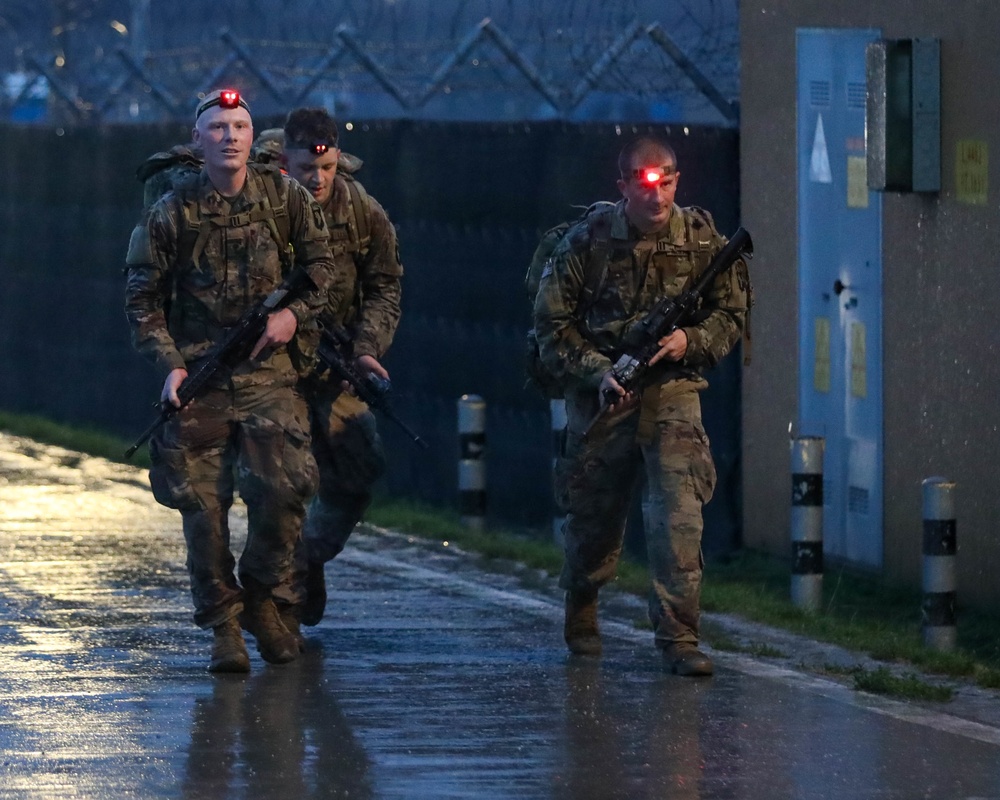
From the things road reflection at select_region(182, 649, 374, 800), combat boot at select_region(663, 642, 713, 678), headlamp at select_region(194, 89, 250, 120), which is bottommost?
road reflection at select_region(182, 649, 374, 800)

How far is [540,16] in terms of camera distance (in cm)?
1186

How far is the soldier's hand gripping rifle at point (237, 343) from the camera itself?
7520 mm

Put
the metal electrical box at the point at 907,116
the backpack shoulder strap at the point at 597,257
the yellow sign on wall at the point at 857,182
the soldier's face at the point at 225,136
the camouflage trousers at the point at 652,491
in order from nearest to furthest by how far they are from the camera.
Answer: the soldier's face at the point at 225,136
the camouflage trousers at the point at 652,491
the backpack shoulder strap at the point at 597,257
the metal electrical box at the point at 907,116
the yellow sign on wall at the point at 857,182

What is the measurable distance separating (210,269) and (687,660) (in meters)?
1.98

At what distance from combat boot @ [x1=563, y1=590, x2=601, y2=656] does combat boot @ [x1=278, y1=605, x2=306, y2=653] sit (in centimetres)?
92

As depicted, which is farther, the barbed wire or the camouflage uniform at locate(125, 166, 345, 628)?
the barbed wire

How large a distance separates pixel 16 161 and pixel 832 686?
11.1 metres

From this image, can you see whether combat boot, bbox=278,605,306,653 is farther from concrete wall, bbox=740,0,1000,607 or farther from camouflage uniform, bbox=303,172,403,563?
concrete wall, bbox=740,0,1000,607

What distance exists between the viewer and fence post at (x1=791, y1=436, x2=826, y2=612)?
913cm

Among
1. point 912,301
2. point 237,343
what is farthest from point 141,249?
point 912,301

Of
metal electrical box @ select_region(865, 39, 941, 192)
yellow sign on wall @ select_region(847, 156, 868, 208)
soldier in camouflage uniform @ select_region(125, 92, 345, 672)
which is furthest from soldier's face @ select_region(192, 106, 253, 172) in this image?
yellow sign on wall @ select_region(847, 156, 868, 208)

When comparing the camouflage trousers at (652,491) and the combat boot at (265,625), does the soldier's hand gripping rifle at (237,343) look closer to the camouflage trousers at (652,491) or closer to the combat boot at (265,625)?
the combat boot at (265,625)

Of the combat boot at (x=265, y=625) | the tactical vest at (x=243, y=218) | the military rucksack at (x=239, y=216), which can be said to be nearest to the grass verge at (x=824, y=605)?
the combat boot at (x=265, y=625)

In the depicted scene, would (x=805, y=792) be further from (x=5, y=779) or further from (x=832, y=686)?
(x=5, y=779)
